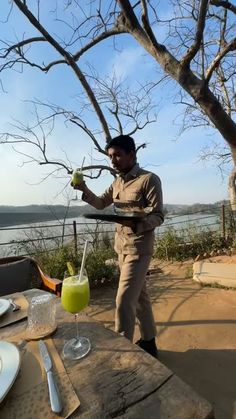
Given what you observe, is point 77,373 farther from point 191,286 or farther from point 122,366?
point 191,286

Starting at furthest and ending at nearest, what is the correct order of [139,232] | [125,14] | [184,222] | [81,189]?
[184,222] → [125,14] → [81,189] → [139,232]

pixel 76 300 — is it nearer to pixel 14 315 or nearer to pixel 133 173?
pixel 14 315

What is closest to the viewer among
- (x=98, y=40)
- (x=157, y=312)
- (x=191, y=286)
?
(x=157, y=312)

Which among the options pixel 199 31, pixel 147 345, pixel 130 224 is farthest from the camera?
pixel 199 31

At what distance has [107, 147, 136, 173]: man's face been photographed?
7.39 feet

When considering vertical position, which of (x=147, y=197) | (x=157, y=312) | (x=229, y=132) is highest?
(x=229, y=132)

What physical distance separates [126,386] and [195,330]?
2.24 m

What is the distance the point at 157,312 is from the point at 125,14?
4.44 meters

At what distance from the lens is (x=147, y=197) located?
7.26 feet

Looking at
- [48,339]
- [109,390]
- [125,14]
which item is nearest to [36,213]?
[125,14]

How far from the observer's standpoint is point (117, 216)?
2.03 metres

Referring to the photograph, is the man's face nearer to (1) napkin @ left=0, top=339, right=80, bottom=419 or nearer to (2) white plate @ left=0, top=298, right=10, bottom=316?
(2) white plate @ left=0, top=298, right=10, bottom=316

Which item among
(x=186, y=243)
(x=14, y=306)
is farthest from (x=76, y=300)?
(x=186, y=243)

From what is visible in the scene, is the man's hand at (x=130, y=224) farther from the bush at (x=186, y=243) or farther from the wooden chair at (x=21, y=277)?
the bush at (x=186, y=243)
